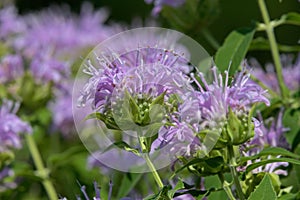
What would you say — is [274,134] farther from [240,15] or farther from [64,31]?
[240,15]

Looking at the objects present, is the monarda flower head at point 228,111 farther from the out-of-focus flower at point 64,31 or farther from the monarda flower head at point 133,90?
the out-of-focus flower at point 64,31

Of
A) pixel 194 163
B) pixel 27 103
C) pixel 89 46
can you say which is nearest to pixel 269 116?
pixel 194 163

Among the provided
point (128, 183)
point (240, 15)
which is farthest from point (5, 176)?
point (240, 15)

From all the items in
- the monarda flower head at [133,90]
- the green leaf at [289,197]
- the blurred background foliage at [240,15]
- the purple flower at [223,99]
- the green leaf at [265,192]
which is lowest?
the green leaf at [289,197]

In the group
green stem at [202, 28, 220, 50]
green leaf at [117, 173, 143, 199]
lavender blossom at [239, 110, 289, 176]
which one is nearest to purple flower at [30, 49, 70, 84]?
green stem at [202, 28, 220, 50]

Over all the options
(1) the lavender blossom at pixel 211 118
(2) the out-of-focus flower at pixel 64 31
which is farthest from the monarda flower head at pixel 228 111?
(2) the out-of-focus flower at pixel 64 31
